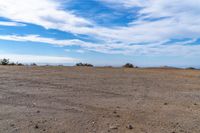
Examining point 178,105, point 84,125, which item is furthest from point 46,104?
point 178,105

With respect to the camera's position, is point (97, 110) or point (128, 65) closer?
point (97, 110)

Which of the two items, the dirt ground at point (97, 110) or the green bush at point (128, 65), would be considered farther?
the green bush at point (128, 65)

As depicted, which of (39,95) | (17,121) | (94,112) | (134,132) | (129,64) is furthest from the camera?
(129,64)

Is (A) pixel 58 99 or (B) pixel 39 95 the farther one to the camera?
(B) pixel 39 95

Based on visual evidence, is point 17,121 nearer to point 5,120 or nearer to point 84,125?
point 5,120

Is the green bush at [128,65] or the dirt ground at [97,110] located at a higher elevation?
the green bush at [128,65]

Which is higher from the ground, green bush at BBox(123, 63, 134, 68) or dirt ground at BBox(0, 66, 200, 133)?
green bush at BBox(123, 63, 134, 68)

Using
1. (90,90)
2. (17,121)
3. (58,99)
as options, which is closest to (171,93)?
(90,90)

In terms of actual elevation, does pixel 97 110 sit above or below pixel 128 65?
below

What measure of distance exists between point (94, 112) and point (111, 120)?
86cm

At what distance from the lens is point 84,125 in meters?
6.71

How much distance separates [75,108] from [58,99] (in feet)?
4.49

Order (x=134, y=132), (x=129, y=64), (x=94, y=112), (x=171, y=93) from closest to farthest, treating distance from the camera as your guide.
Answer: (x=134, y=132), (x=94, y=112), (x=171, y=93), (x=129, y=64)

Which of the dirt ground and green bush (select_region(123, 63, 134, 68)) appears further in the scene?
green bush (select_region(123, 63, 134, 68))
